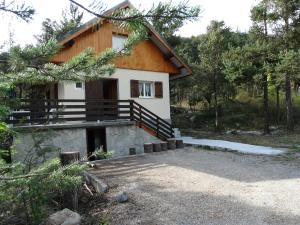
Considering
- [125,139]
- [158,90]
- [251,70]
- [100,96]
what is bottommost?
[125,139]

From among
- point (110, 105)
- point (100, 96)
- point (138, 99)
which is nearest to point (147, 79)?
point (138, 99)

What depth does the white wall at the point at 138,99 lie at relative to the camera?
15.3m

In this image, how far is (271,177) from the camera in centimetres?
915

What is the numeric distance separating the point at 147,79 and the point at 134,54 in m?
1.62

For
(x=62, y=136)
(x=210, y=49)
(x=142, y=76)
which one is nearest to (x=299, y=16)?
(x=210, y=49)

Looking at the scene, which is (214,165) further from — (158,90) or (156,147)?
(158,90)

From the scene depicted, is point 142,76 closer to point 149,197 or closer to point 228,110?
point 149,197

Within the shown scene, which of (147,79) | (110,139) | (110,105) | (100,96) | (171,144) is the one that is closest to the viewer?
(110,139)

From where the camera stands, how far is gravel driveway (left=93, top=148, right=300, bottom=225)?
605cm

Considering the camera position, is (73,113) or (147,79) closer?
(73,113)

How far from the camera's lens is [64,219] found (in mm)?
5887

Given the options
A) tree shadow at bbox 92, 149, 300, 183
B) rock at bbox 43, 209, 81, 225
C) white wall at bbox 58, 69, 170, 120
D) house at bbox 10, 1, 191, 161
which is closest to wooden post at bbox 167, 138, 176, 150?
house at bbox 10, 1, 191, 161

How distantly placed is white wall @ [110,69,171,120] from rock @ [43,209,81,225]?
35.8 ft

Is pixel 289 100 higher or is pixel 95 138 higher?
pixel 289 100
